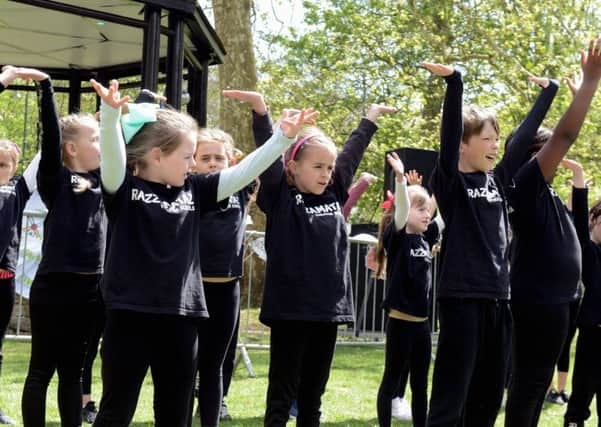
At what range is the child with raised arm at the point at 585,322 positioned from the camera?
209 inches

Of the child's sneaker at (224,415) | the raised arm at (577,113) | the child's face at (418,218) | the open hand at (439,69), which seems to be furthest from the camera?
the child's sneaker at (224,415)

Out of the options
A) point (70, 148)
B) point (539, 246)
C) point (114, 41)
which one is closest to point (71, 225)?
point (70, 148)

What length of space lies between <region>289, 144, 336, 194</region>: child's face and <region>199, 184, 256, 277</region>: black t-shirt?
569 mm

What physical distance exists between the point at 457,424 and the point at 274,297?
3.79 ft

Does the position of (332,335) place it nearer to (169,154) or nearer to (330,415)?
(169,154)

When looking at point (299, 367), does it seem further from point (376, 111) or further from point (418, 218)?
point (418, 218)

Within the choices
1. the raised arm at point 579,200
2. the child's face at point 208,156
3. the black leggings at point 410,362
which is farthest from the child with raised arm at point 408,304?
the child's face at point 208,156

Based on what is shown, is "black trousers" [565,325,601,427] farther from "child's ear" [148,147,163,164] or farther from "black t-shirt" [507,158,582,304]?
"child's ear" [148,147,163,164]

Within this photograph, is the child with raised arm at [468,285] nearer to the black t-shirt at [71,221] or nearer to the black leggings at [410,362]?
the black leggings at [410,362]

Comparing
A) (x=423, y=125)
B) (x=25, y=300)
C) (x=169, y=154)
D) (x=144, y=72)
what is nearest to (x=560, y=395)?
(x=144, y=72)

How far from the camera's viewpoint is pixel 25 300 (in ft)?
40.6

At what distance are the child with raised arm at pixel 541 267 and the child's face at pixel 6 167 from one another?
131 inches

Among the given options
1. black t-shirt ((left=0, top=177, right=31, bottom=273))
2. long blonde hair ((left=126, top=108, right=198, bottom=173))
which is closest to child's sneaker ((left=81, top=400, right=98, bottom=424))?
black t-shirt ((left=0, top=177, right=31, bottom=273))

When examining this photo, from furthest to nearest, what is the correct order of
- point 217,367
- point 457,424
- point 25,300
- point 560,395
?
1. point 25,300
2. point 560,395
3. point 217,367
4. point 457,424
